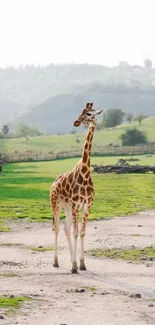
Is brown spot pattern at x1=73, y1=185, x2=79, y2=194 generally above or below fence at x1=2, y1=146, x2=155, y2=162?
above

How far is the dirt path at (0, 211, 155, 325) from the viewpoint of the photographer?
43.4 ft

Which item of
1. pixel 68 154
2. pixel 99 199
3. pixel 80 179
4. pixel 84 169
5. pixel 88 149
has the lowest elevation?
pixel 68 154

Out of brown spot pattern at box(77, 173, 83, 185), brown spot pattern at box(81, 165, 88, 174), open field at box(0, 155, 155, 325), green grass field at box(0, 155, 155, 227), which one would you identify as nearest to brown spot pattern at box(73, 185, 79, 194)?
brown spot pattern at box(77, 173, 83, 185)

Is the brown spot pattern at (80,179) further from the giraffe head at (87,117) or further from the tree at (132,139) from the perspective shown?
the tree at (132,139)

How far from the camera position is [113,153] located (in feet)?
409

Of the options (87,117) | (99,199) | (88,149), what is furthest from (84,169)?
(99,199)

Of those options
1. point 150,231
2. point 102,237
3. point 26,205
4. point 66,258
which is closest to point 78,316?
point 66,258

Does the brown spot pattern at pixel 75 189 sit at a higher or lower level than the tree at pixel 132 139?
higher

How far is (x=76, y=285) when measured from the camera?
16.6 m

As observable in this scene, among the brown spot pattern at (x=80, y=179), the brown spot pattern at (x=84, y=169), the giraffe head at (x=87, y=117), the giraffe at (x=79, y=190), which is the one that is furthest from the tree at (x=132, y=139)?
the brown spot pattern at (x=80, y=179)

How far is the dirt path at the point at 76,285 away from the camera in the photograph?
13227 mm

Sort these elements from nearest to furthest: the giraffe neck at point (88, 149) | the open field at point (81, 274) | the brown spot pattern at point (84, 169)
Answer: the open field at point (81, 274) → the brown spot pattern at point (84, 169) → the giraffe neck at point (88, 149)

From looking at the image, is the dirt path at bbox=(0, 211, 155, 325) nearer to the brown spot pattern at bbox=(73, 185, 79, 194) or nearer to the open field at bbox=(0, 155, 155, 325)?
the open field at bbox=(0, 155, 155, 325)

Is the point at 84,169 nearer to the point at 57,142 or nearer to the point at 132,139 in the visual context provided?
the point at 132,139
